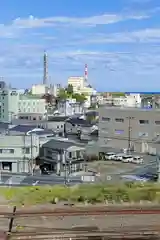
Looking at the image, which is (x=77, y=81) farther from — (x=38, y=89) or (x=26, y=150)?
(x=26, y=150)

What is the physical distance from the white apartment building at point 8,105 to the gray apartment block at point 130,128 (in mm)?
8649

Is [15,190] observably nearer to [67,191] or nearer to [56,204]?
[67,191]

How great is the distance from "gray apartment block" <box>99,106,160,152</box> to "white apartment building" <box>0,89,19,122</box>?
28.4 ft

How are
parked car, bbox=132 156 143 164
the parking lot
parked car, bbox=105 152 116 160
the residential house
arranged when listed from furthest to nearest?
1. parked car, bbox=105 152 116 160
2. parked car, bbox=132 156 143 164
3. the residential house
4. the parking lot

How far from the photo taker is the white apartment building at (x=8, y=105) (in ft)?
70.5

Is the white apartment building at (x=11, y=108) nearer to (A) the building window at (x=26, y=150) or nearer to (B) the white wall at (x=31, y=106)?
(B) the white wall at (x=31, y=106)

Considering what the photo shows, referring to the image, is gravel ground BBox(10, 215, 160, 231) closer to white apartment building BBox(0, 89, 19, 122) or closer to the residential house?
the residential house

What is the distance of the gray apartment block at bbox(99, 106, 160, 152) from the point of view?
13.1 meters

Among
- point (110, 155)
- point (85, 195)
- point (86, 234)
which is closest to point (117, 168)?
point (110, 155)

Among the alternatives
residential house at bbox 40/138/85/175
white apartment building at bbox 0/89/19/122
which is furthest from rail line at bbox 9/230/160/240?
white apartment building at bbox 0/89/19/122

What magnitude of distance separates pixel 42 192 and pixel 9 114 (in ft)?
60.9

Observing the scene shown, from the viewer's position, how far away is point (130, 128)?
13516 mm

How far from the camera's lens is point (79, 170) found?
10.2m

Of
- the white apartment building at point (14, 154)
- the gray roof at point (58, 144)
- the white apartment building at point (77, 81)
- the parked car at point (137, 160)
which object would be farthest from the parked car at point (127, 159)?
the white apartment building at point (77, 81)
